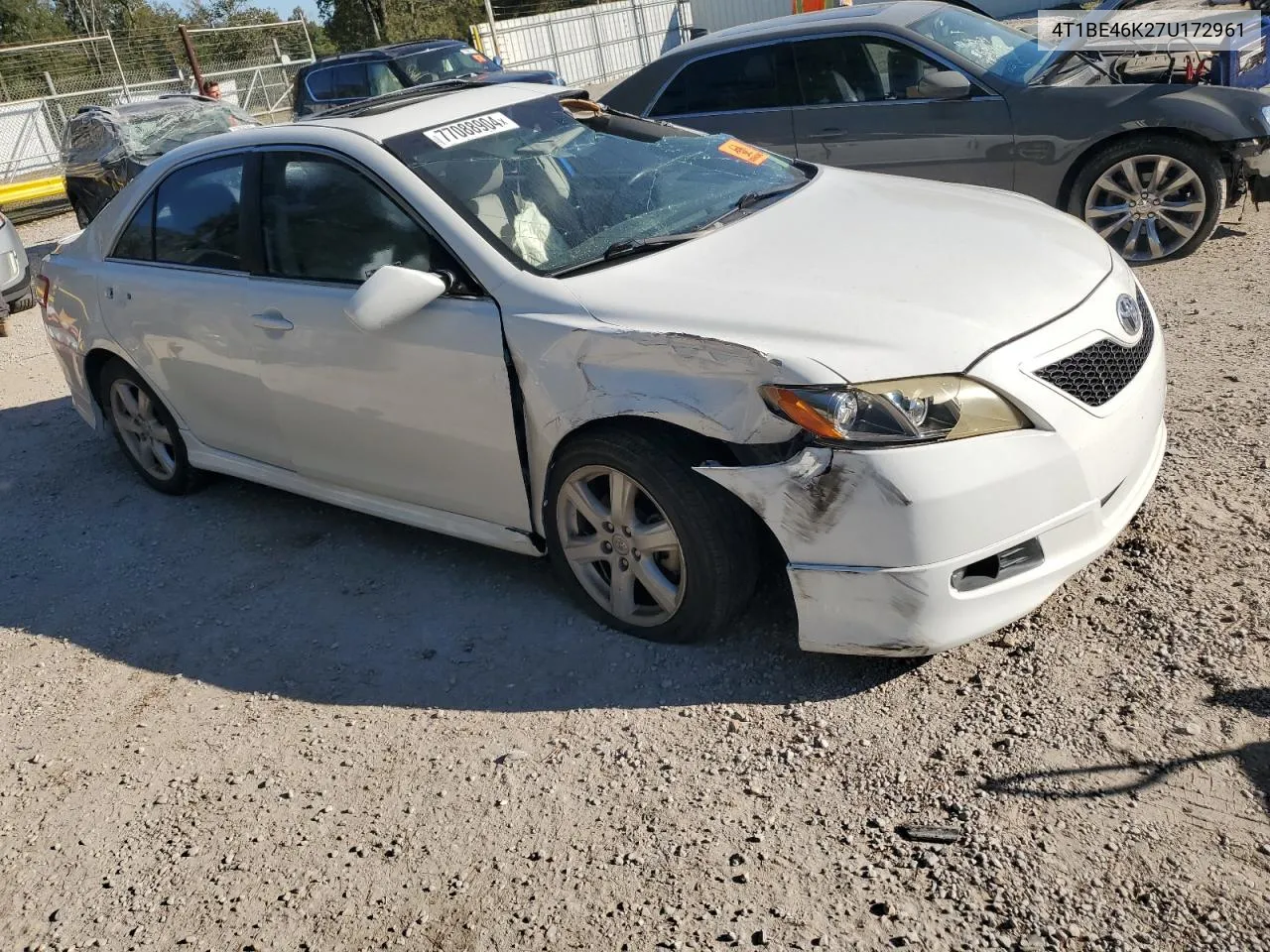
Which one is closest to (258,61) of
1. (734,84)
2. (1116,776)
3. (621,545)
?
(734,84)

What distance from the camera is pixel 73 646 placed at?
4488mm

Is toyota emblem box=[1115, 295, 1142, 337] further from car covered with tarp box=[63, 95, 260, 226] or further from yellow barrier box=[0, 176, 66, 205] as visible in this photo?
yellow barrier box=[0, 176, 66, 205]

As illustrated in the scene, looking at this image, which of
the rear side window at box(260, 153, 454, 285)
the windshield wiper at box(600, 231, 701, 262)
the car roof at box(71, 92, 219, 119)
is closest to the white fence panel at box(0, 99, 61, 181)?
the car roof at box(71, 92, 219, 119)

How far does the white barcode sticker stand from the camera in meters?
4.20

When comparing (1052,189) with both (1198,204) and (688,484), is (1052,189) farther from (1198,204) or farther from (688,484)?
(688,484)

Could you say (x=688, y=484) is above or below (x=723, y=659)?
above

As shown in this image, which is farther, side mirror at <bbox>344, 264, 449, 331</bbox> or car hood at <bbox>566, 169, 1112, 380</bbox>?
side mirror at <bbox>344, 264, 449, 331</bbox>

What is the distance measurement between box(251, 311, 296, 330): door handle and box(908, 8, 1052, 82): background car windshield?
480 centimetres

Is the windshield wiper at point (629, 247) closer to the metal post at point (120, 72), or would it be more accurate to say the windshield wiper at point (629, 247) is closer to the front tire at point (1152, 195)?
the front tire at point (1152, 195)

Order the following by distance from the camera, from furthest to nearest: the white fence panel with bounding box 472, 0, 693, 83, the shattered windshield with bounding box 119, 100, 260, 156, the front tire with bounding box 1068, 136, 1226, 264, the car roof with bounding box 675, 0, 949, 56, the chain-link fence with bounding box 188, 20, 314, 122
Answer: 1. the white fence panel with bounding box 472, 0, 693, 83
2. the chain-link fence with bounding box 188, 20, 314, 122
3. the shattered windshield with bounding box 119, 100, 260, 156
4. the car roof with bounding box 675, 0, 949, 56
5. the front tire with bounding box 1068, 136, 1226, 264

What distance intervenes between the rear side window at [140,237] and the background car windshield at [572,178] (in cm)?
164

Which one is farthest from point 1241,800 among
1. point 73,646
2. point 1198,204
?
point 1198,204

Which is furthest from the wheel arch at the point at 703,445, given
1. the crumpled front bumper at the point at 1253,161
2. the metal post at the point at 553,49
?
the metal post at the point at 553,49

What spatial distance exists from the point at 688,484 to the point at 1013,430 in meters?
0.89
